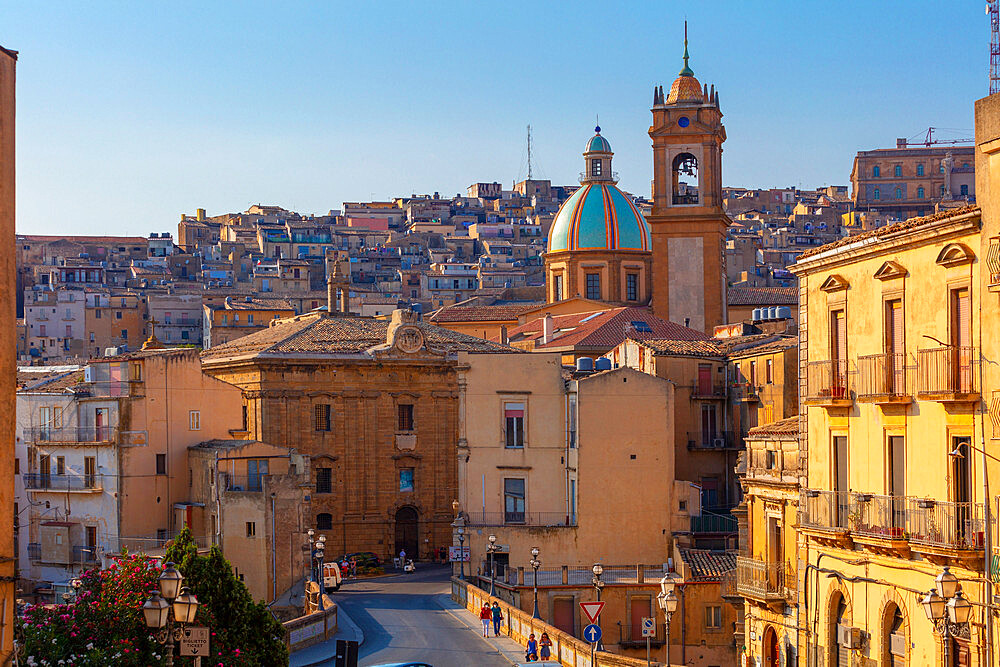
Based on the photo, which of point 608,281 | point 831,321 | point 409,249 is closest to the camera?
point 831,321

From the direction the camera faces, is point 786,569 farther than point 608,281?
No

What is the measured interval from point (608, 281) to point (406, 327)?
23.1 metres

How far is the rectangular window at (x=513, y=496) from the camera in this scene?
191 ft

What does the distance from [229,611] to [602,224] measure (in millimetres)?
61568

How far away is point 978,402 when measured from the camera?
2761cm

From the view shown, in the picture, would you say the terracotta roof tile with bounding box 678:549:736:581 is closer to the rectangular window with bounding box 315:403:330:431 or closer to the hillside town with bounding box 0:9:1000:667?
the hillside town with bounding box 0:9:1000:667

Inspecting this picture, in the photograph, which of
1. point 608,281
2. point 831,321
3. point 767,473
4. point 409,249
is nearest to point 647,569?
point 767,473

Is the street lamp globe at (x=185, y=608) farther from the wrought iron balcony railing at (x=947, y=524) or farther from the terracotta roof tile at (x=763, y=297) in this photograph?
the terracotta roof tile at (x=763, y=297)

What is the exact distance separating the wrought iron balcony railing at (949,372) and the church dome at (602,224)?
199 ft

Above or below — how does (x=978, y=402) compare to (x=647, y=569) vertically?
above

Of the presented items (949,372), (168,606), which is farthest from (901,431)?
(168,606)

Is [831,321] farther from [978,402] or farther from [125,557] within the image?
[125,557]

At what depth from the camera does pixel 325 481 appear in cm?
6750

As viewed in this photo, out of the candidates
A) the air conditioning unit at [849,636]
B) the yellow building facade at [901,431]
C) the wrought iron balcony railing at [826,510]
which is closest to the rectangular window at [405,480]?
the yellow building facade at [901,431]
